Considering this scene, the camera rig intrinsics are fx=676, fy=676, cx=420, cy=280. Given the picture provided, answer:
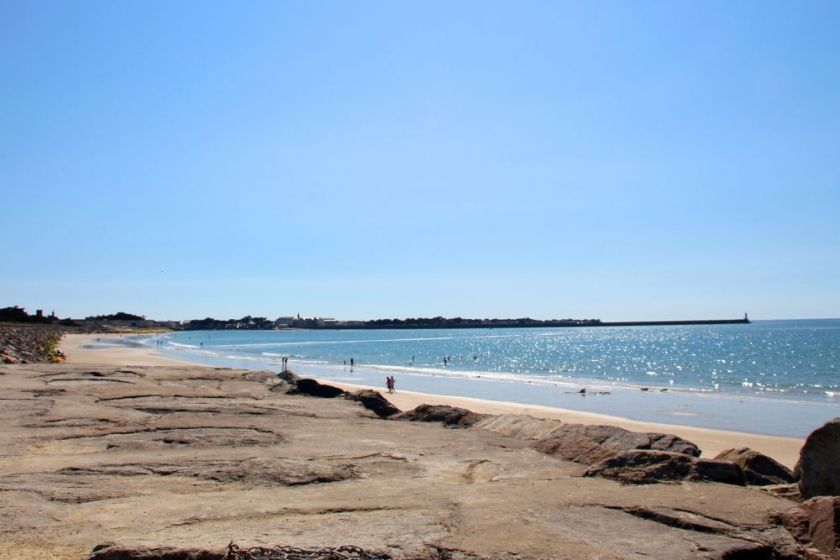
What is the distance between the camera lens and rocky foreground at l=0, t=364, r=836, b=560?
18.0 ft

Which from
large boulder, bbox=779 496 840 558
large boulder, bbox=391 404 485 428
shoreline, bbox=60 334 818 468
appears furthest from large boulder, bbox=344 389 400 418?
large boulder, bbox=779 496 840 558

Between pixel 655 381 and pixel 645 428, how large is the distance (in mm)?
23755

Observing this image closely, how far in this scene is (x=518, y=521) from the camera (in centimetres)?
608

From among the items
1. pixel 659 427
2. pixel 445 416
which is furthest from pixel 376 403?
pixel 659 427

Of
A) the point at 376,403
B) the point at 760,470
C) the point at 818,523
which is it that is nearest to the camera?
the point at 818,523

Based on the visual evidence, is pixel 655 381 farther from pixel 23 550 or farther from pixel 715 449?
pixel 23 550

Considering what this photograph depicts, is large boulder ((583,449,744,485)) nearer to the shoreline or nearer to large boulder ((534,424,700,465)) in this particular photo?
large boulder ((534,424,700,465))

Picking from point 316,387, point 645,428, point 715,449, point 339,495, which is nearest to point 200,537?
point 339,495

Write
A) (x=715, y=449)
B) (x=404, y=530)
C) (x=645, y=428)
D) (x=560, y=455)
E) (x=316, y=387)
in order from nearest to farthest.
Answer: (x=404, y=530), (x=560, y=455), (x=715, y=449), (x=316, y=387), (x=645, y=428)

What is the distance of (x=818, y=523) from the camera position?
5.83 m

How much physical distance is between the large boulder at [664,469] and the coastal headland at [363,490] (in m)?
0.02

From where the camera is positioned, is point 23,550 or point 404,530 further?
point 404,530

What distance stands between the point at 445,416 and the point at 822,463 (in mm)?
8030

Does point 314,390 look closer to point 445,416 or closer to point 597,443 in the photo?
point 445,416
